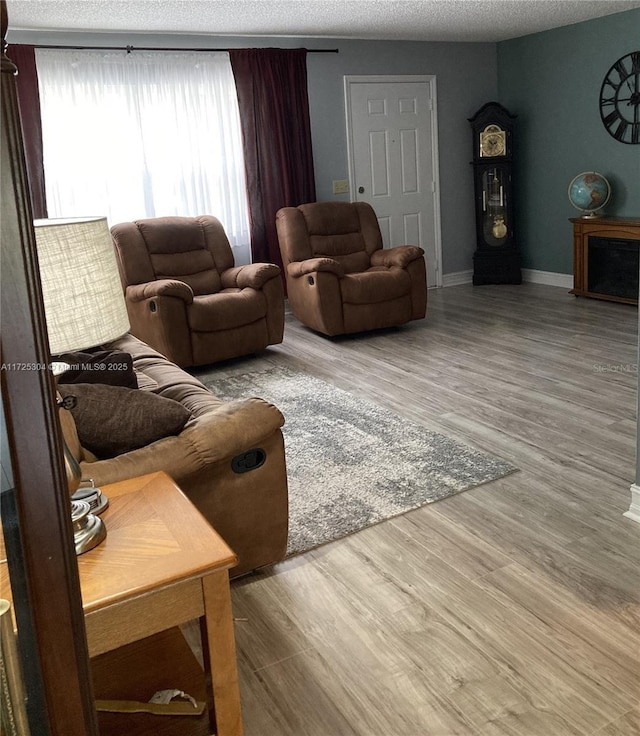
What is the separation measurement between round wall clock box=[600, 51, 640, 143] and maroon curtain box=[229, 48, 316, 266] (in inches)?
101

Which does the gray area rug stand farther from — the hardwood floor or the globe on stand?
the globe on stand

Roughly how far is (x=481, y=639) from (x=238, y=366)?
3368 mm

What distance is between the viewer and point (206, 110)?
19.7 feet

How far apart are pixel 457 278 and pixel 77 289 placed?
6592 millimetres

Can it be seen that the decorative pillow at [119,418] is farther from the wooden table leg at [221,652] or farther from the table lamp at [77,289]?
the wooden table leg at [221,652]

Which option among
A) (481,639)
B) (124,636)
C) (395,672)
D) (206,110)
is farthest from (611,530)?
(206,110)

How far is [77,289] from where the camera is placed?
1.36 m

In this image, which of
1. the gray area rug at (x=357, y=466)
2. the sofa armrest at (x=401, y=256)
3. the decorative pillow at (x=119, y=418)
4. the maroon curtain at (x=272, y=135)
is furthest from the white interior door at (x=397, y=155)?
the decorative pillow at (x=119, y=418)

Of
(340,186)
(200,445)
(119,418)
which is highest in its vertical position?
(340,186)

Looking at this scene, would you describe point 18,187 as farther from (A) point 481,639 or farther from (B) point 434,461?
(B) point 434,461

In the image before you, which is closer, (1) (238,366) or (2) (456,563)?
(2) (456,563)

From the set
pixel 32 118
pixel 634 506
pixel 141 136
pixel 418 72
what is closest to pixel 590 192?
pixel 418 72

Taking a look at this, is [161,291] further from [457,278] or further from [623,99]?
[623,99]

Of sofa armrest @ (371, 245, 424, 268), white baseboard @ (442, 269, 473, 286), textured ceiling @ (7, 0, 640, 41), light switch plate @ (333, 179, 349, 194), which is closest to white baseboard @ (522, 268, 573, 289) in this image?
white baseboard @ (442, 269, 473, 286)
